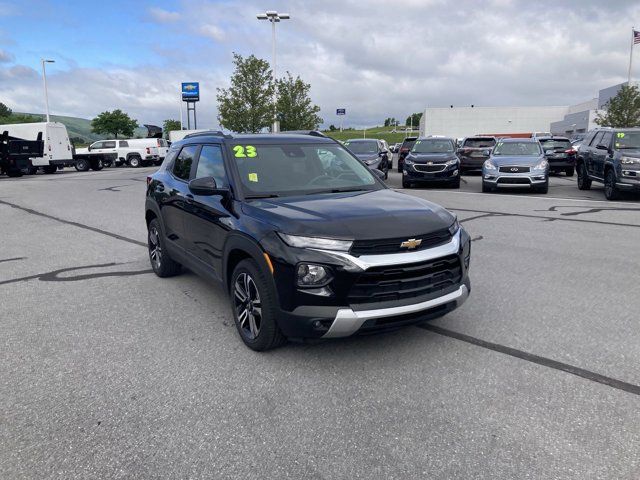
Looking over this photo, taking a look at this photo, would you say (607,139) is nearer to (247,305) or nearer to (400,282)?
(400,282)

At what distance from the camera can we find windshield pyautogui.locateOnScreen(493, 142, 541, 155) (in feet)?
52.5

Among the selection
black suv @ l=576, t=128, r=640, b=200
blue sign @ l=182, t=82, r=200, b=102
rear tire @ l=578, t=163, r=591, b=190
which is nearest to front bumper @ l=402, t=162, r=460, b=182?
rear tire @ l=578, t=163, r=591, b=190

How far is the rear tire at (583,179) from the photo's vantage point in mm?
15875

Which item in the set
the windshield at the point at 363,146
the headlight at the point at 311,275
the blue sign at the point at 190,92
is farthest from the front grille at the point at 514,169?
the blue sign at the point at 190,92

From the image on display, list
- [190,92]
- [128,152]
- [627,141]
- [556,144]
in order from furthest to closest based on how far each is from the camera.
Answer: [190,92]
[128,152]
[556,144]
[627,141]

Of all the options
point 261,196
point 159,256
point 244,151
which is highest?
point 244,151

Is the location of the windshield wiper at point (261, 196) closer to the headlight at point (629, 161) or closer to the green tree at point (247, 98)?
the headlight at point (629, 161)

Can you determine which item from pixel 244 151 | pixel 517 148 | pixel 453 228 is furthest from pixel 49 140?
pixel 453 228

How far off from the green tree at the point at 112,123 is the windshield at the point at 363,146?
76748mm

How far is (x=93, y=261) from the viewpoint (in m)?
7.06

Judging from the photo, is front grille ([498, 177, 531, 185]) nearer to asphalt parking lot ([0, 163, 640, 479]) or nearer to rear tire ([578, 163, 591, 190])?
rear tire ([578, 163, 591, 190])

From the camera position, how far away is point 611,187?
13297 millimetres

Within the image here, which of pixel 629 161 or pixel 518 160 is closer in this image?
pixel 629 161

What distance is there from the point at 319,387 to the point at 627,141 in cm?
1347
